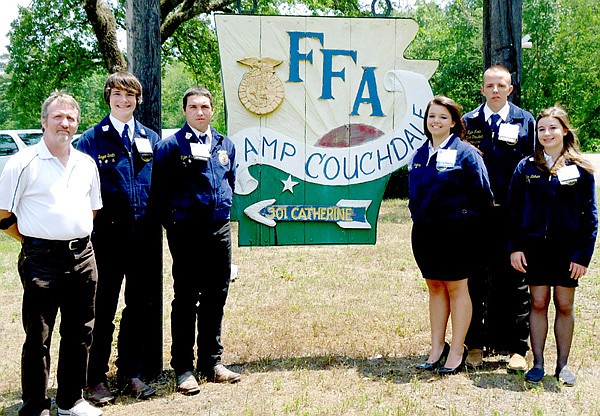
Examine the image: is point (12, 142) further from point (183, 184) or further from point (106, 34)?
point (183, 184)

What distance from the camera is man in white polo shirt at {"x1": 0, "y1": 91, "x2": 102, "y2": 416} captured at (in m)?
3.35

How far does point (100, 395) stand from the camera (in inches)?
154

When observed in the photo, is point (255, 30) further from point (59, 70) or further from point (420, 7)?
point (420, 7)

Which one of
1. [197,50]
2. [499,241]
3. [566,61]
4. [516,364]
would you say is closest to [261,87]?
[499,241]

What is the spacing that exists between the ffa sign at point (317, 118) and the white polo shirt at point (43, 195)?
1349mm

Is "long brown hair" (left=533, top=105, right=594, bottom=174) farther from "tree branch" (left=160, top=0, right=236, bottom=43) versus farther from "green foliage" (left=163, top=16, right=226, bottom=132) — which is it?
"green foliage" (left=163, top=16, right=226, bottom=132)

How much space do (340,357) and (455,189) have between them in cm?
158

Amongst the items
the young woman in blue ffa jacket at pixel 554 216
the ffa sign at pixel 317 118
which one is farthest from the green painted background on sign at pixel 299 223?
the young woman in blue ffa jacket at pixel 554 216

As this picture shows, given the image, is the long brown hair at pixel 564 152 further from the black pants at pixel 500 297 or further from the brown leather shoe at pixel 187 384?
the brown leather shoe at pixel 187 384

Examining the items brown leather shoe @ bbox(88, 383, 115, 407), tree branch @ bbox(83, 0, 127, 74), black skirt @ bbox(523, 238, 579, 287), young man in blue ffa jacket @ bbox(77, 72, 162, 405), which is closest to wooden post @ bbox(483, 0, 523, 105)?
black skirt @ bbox(523, 238, 579, 287)

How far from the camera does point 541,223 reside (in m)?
4.04

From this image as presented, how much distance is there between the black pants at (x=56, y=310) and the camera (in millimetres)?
3377

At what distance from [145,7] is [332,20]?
1.25 m

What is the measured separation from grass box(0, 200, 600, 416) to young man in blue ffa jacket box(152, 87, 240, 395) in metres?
0.41
